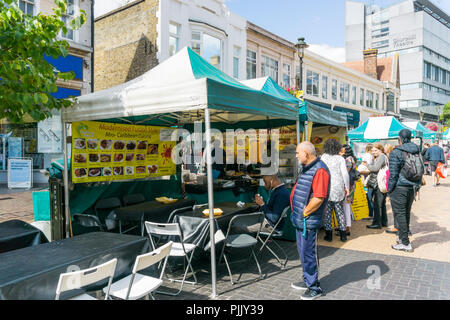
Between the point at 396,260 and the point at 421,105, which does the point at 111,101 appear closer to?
the point at 396,260

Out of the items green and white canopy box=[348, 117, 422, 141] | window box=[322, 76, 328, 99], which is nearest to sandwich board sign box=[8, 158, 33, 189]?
green and white canopy box=[348, 117, 422, 141]

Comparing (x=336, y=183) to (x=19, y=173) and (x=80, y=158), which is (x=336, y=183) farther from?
(x=19, y=173)

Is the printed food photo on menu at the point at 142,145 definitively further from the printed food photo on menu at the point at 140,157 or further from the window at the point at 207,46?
the window at the point at 207,46

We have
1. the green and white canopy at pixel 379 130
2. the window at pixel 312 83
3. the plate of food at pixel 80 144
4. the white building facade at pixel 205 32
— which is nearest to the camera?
the plate of food at pixel 80 144

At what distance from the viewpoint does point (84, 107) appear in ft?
16.3

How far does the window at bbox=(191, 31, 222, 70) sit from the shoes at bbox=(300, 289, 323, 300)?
496 inches

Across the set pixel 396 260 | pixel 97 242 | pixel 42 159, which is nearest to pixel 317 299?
pixel 396 260

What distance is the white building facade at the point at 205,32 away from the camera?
44.1ft

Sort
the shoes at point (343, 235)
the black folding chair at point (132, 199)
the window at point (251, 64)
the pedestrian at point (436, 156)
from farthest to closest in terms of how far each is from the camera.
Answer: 1. the window at point (251, 64)
2. the pedestrian at point (436, 156)
3. the black folding chair at point (132, 199)
4. the shoes at point (343, 235)

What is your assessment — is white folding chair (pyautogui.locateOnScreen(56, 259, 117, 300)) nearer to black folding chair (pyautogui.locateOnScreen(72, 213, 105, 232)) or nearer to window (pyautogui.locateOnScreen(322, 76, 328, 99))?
black folding chair (pyautogui.locateOnScreen(72, 213, 105, 232))

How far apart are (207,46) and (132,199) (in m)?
10.8

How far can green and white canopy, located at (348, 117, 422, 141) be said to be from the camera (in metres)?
12.7

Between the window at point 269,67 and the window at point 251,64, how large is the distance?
2.33 ft

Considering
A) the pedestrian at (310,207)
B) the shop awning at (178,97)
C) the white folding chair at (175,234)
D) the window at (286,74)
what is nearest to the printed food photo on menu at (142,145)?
the shop awning at (178,97)
